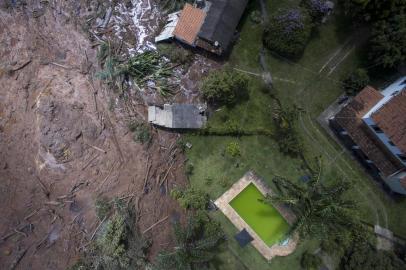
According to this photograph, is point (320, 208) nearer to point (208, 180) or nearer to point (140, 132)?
point (208, 180)

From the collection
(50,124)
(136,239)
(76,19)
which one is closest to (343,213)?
(136,239)

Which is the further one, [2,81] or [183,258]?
[2,81]

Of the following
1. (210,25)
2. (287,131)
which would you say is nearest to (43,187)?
(210,25)

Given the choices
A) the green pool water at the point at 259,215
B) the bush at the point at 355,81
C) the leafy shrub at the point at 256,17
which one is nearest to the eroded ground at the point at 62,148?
the green pool water at the point at 259,215

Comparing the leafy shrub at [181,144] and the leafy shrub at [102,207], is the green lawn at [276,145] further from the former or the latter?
the leafy shrub at [102,207]

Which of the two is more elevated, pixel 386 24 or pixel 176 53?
pixel 386 24

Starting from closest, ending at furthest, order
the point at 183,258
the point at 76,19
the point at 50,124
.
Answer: the point at 183,258 < the point at 50,124 < the point at 76,19

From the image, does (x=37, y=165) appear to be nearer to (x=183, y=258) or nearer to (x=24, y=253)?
(x=24, y=253)
